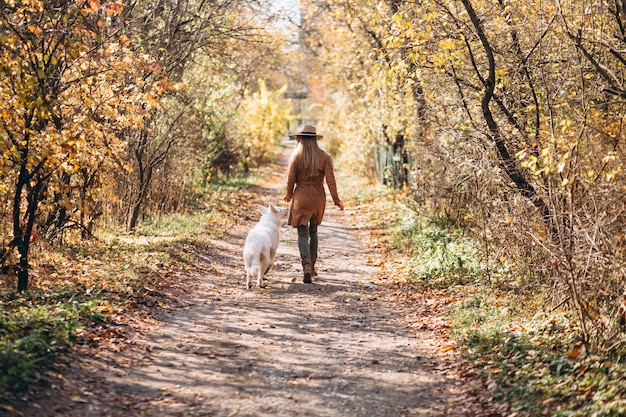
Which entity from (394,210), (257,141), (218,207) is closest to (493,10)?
(394,210)

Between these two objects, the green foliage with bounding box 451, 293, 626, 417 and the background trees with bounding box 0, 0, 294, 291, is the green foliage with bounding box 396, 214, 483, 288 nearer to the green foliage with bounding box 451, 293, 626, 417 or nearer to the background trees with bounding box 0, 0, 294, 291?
the green foliage with bounding box 451, 293, 626, 417

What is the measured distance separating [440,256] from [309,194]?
2440mm

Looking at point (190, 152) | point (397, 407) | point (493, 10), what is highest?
point (493, 10)

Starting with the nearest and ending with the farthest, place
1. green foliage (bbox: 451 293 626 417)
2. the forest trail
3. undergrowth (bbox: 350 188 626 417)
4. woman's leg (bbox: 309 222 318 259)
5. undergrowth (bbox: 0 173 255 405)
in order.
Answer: green foliage (bbox: 451 293 626 417), undergrowth (bbox: 350 188 626 417), the forest trail, undergrowth (bbox: 0 173 255 405), woman's leg (bbox: 309 222 318 259)

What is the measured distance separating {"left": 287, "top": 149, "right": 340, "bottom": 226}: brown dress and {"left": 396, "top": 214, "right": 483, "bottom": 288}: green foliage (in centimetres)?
188

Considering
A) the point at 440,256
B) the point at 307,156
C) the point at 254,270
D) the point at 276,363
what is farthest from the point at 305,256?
the point at 276,363

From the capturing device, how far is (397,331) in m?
8.22

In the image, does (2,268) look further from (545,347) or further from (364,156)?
(364,156)

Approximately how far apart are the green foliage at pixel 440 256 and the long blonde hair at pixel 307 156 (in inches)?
92.9

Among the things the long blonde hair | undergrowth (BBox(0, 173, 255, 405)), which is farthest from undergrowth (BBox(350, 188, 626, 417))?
undergrowth (BBox(0, 173, 255, 405))

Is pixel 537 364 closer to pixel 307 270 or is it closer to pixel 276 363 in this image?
pixel 276 363

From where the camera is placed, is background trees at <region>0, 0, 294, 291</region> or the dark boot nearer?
background trees at <region>0, 0, 294, 291</region>

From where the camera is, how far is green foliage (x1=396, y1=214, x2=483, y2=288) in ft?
34.0

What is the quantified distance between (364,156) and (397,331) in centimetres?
2049
